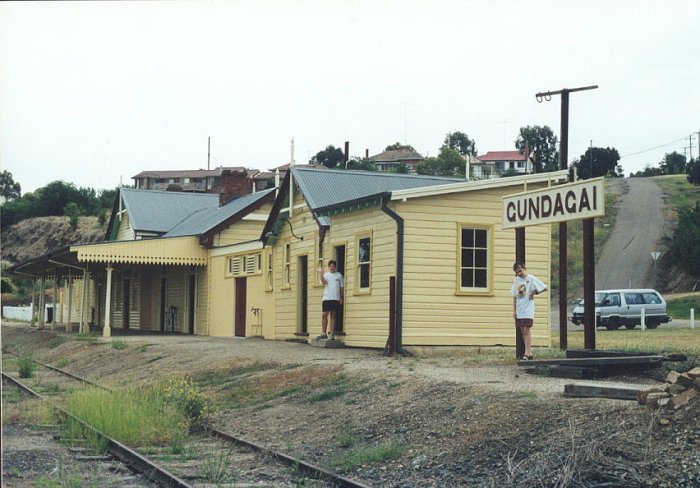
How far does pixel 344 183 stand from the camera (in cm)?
2436

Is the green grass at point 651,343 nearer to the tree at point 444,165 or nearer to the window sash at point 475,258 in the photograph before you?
the window sash at point 475,258

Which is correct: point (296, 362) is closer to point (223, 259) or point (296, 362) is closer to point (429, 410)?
point (429, 410)

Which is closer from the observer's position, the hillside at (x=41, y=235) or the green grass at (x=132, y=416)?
the green grass at (x=132, y=416)

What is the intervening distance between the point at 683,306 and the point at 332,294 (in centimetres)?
3156

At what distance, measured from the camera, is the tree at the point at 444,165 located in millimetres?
98812

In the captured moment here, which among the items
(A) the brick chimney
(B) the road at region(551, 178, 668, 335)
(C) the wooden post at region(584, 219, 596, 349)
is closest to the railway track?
(C) the wooden post at region(584, 219, 596, 349)

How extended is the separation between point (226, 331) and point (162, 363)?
9.72m

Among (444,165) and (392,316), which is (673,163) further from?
(392,316)

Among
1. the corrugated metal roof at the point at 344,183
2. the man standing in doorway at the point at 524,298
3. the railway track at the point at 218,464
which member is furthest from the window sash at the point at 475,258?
the railway track at the point at 218,464

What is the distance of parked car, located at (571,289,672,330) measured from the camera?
37000 mm

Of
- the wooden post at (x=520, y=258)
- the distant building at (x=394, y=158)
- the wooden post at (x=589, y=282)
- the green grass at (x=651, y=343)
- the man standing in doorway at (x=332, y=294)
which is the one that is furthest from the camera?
the distant building at (x=394, y=158)

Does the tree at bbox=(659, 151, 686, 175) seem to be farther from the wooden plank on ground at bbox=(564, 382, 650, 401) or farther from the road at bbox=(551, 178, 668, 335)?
the wooden plank on ground at bbox=(564, 382, 650, 401)

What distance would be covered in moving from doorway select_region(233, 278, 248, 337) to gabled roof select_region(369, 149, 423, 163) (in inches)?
4189

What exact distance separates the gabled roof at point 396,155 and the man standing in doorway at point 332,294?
378ft
